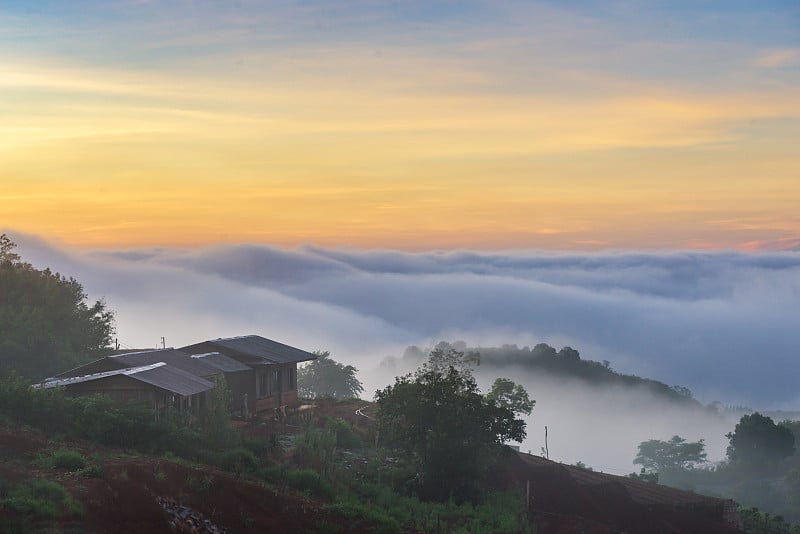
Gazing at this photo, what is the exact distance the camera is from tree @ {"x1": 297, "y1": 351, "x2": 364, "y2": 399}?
3752 inches

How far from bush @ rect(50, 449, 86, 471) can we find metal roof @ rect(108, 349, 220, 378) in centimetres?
1527

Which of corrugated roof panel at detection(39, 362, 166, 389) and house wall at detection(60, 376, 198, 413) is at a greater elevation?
corrugated roof panel at detection(39, 362, 166, 389)

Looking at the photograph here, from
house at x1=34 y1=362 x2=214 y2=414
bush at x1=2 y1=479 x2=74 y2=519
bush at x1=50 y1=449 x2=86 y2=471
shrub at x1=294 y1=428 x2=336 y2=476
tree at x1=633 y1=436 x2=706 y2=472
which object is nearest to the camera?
bush at x1=2 y1=479 x2=74 y2=519

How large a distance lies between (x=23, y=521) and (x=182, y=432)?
1074cm

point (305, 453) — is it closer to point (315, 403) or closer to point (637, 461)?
point (315, 403)

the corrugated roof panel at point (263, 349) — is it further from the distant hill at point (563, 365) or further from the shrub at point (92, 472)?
the distant hill at point (563, 365)

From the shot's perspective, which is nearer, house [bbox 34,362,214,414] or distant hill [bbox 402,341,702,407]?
house [bbox 34,362,214,414]

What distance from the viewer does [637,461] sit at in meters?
107

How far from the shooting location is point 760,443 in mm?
88562

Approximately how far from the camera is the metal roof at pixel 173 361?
4047 centimetres

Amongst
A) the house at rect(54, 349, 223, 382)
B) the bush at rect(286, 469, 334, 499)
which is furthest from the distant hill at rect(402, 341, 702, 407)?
the bush at rect(286, 469, 334, 499)

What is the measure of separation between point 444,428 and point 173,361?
1427 cm

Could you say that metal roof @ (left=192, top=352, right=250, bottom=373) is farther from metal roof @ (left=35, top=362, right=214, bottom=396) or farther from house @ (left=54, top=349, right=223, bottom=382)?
metal roof @ (left=35, top=362, right=214, bottom=396)

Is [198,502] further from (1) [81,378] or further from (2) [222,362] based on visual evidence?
(2) [222,362]
